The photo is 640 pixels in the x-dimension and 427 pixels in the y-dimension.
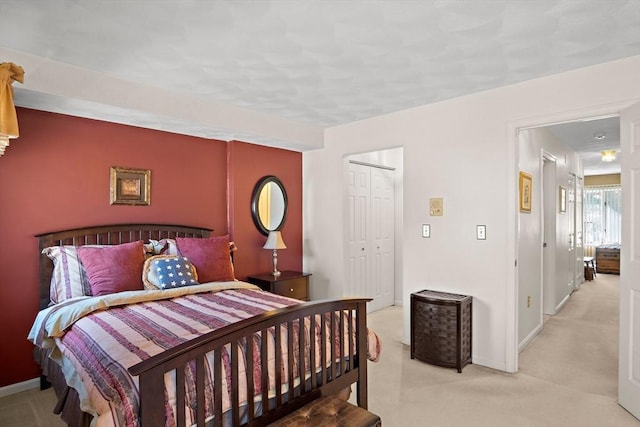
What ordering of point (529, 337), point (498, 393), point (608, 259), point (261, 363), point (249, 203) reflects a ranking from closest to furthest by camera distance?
point (261, 363)
point (498, 393)
point (529, 337)
point (249, 203)
point (608, 259)

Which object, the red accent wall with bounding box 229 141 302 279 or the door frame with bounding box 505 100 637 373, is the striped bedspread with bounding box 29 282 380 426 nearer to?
the red accent wall with bounding box 229 141 302 279

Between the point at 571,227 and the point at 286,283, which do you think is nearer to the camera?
the point at 286,283

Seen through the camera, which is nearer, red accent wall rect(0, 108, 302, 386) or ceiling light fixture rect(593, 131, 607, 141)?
red accent wall rect(0, 108, 302, 386)

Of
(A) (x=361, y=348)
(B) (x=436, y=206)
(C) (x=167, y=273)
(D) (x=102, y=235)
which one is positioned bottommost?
(A) (x=361, y=348)

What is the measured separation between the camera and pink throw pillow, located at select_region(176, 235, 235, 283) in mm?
3402

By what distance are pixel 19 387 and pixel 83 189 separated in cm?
166

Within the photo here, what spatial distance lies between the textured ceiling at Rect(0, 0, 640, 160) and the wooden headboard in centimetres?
103

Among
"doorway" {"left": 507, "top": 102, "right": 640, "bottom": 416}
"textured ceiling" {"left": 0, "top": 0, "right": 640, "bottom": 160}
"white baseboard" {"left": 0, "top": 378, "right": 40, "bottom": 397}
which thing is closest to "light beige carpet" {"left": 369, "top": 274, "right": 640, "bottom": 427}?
"doorway" {"left": 507, "top": 102, "right": 640, "bottom": 416}

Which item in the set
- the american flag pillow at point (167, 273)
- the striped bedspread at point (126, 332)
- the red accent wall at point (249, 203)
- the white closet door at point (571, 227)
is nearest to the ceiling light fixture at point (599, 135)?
the white closet door at point (571, 227)

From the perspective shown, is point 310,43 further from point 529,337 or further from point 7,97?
point 529,337

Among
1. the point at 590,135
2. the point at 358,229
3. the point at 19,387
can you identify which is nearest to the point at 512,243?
the point at 358,229

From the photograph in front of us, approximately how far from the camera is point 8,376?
2871mm

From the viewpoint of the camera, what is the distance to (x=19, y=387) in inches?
114

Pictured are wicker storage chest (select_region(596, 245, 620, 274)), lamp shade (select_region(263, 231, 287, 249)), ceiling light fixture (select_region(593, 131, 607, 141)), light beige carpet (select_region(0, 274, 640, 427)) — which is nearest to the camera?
light beige carpet (select_region(0, 274, 640, 427))
